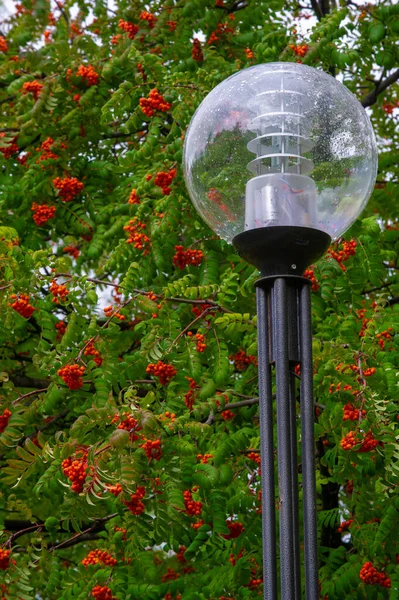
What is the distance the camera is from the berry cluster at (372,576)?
15.7 feet

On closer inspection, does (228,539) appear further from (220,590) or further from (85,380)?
(85,380)

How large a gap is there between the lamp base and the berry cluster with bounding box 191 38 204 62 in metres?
4.09

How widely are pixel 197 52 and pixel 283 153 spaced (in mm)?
3980

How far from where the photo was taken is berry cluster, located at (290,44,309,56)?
5812 millimetres

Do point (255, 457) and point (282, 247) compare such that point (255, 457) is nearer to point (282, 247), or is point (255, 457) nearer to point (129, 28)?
point (282, 247)

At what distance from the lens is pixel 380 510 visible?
4.98 metres

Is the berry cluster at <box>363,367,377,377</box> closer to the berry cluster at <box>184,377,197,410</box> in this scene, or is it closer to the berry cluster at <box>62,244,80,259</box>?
the berry cluster at <box>184,377,197,410</box>

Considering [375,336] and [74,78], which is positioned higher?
[74,78]

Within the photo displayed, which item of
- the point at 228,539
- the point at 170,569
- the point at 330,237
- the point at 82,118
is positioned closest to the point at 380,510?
the point at 228,539

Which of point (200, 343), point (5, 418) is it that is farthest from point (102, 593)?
point (200, 343)

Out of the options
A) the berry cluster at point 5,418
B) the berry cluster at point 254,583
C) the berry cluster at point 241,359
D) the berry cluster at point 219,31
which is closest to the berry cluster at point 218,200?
the berry cluster at point 5,418

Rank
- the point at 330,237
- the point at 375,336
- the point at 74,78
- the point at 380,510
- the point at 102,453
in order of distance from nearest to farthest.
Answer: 1. the point at 330,237
2. the point at 102,453
3. the point at 375,336
4. the point at 380,510
5. the point at 74,78

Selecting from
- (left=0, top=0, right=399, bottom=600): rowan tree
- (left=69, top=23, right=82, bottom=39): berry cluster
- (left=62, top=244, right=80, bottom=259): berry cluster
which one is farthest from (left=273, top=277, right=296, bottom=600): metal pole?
(left=69, top=23, right=82, bottom=39): berry cluster

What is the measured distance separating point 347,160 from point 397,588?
263 cm
